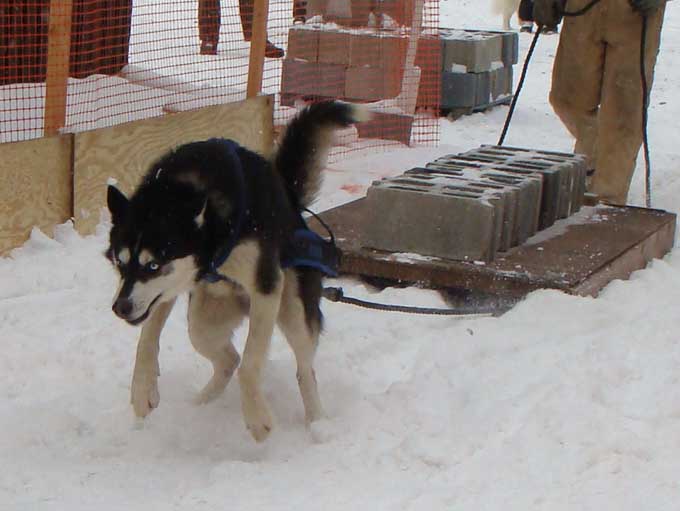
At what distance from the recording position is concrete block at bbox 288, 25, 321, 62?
9.06m

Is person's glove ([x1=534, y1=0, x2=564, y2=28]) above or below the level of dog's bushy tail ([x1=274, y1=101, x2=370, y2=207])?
above

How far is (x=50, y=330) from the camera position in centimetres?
484

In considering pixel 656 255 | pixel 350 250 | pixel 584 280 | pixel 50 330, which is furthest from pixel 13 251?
pixel 656 255

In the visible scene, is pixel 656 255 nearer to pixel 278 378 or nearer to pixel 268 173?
pixel 278 378

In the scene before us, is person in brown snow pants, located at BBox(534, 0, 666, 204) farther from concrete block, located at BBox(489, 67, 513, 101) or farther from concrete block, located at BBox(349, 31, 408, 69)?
concrete block, located at BBox(489, 67, 513, 101)

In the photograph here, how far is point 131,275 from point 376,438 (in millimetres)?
1076

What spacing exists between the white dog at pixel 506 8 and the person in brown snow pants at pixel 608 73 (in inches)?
306

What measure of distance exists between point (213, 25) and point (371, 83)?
4.98 feet

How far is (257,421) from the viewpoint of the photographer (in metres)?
3.68

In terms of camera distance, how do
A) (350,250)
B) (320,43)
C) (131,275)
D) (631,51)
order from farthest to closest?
(320,43) < (631,51) < (350,250) < (131,275)

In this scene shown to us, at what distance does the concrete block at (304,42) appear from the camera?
9.06 metres

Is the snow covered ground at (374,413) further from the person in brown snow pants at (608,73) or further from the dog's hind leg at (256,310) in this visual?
the person in brown snow pants at (608,73)

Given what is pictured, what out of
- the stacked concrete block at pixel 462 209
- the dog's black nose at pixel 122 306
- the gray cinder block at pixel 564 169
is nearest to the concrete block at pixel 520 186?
the stacked concrete block at pixel 462 209

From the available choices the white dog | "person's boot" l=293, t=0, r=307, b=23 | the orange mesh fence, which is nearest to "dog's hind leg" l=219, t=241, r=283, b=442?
the orange mesh fence
